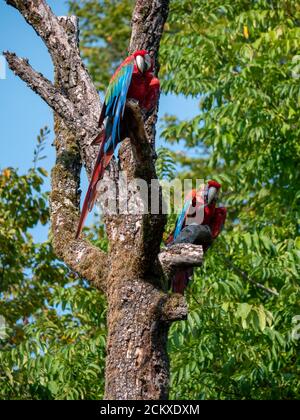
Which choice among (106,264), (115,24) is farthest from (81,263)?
(115,24)

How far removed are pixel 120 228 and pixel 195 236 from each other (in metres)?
0.80

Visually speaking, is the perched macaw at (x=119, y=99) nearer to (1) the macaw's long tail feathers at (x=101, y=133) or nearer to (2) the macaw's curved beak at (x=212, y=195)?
(1) the macaw's long tail feathers at (x=101, y=133)

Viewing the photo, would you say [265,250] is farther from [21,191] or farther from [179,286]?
[21,191]

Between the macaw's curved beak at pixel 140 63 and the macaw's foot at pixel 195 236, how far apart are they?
909 millimetres

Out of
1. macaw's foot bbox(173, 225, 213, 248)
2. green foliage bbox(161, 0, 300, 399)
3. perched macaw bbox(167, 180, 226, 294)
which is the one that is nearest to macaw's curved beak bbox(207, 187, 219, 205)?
perched macaw bbox(167, 180, 226, 294)

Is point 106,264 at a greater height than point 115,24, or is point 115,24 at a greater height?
point 115,24

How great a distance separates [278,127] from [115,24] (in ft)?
20.3

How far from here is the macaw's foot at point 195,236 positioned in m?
4.57

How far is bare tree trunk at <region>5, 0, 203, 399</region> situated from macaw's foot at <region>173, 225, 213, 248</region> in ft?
1.82

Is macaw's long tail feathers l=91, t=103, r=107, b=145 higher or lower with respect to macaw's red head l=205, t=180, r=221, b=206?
higher

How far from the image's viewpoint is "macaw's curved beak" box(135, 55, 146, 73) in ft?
14.0

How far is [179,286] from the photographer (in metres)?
4.83

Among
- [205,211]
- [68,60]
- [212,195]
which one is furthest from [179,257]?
[212,195]

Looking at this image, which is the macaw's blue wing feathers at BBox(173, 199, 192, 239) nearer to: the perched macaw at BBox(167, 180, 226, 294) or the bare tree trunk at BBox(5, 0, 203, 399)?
the perched macaw at BBox(167, 180, 226, 294)
